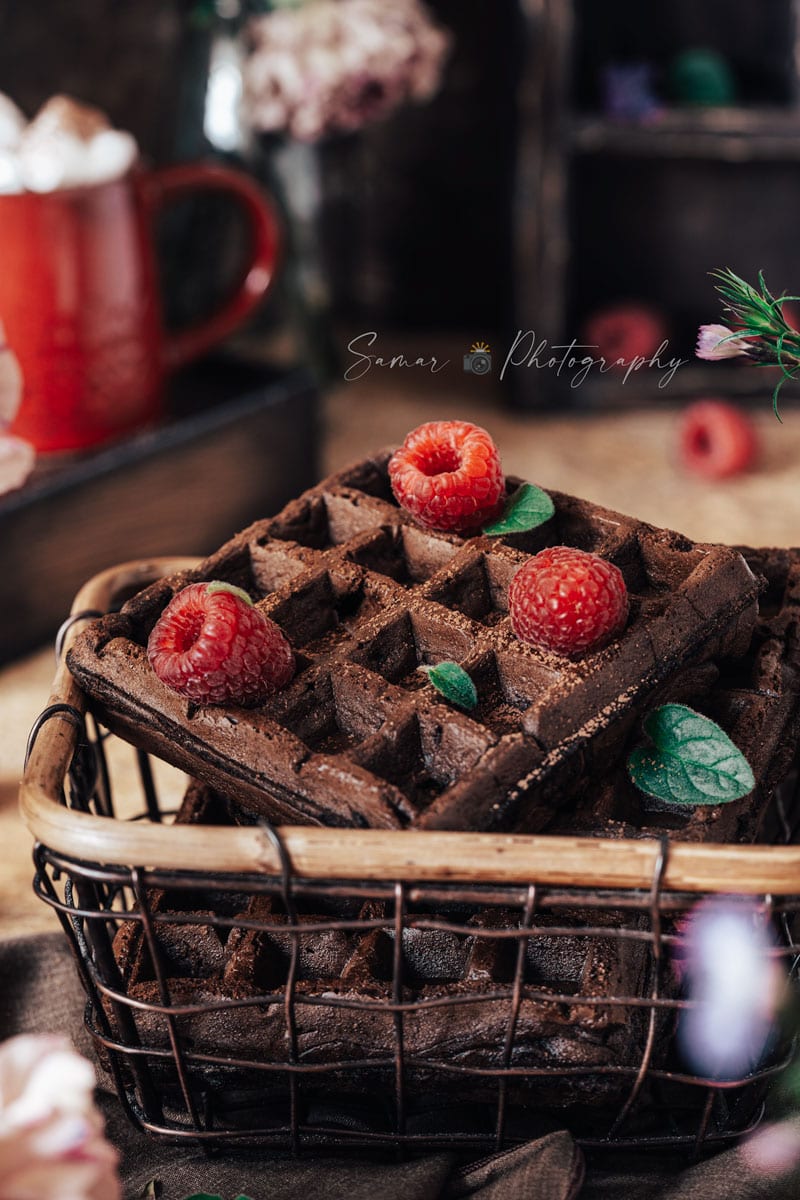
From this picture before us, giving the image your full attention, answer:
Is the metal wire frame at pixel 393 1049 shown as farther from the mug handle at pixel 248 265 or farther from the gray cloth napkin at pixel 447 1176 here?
the mug handle at pixel 248 265

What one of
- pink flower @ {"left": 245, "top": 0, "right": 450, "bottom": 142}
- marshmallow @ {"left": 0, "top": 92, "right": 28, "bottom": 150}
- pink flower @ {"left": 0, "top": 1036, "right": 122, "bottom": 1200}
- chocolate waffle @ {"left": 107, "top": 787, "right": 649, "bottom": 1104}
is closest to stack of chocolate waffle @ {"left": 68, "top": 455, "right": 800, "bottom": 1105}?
chocolate waffle @ {"left": 107, "top": 787, "right": 649, "bottom": 1104}

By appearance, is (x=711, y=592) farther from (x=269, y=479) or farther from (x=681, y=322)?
(x=681, y=322)

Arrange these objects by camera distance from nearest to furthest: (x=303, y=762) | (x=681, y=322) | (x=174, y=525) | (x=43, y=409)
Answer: (x=303, y=762), (x=43, y=409), (x=174, y=525), (x=681, y=322)

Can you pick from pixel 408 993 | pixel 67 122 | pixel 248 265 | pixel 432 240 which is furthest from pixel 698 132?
pixel 408 993

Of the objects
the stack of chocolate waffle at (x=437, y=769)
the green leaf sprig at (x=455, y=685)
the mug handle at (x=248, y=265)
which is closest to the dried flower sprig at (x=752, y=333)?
the stack of chocolate waffle at (x=437, y=769)

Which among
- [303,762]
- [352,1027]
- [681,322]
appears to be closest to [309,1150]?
[352,1027]

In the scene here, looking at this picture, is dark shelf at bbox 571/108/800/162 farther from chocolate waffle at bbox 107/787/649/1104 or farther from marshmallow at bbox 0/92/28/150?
chocolate waffle at bbox 107/787/649/1104

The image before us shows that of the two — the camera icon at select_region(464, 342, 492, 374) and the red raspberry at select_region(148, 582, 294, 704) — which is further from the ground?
the camera icon at select_region(464, 342, 492, 374)
